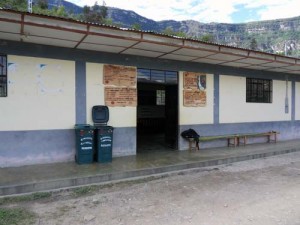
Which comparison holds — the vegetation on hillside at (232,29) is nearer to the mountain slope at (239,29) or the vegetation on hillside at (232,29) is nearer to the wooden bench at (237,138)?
the mountain slope at (239,29)

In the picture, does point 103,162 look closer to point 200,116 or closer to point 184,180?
point 184,180

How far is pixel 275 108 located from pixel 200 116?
452 cm

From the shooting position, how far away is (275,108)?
1345cm

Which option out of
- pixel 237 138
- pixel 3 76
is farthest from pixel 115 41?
pixel 237 138

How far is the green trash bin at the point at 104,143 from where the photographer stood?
26.9ft

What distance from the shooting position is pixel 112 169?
299 inches

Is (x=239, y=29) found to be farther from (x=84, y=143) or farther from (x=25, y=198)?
(x=25, y=198)

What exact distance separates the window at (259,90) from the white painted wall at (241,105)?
0.70 feet

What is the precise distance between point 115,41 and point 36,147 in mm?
3466

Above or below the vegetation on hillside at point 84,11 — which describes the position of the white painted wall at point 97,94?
below

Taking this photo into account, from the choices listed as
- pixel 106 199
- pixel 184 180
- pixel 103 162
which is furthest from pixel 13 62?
pixel 184 180

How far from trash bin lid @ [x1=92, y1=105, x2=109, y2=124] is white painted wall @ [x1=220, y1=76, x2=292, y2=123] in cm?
485

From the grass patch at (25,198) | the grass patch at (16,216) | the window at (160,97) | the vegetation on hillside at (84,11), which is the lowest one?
the grass patch at (16,216)

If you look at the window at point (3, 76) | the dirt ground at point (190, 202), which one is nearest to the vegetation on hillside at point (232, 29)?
the window at point (3, 76)
